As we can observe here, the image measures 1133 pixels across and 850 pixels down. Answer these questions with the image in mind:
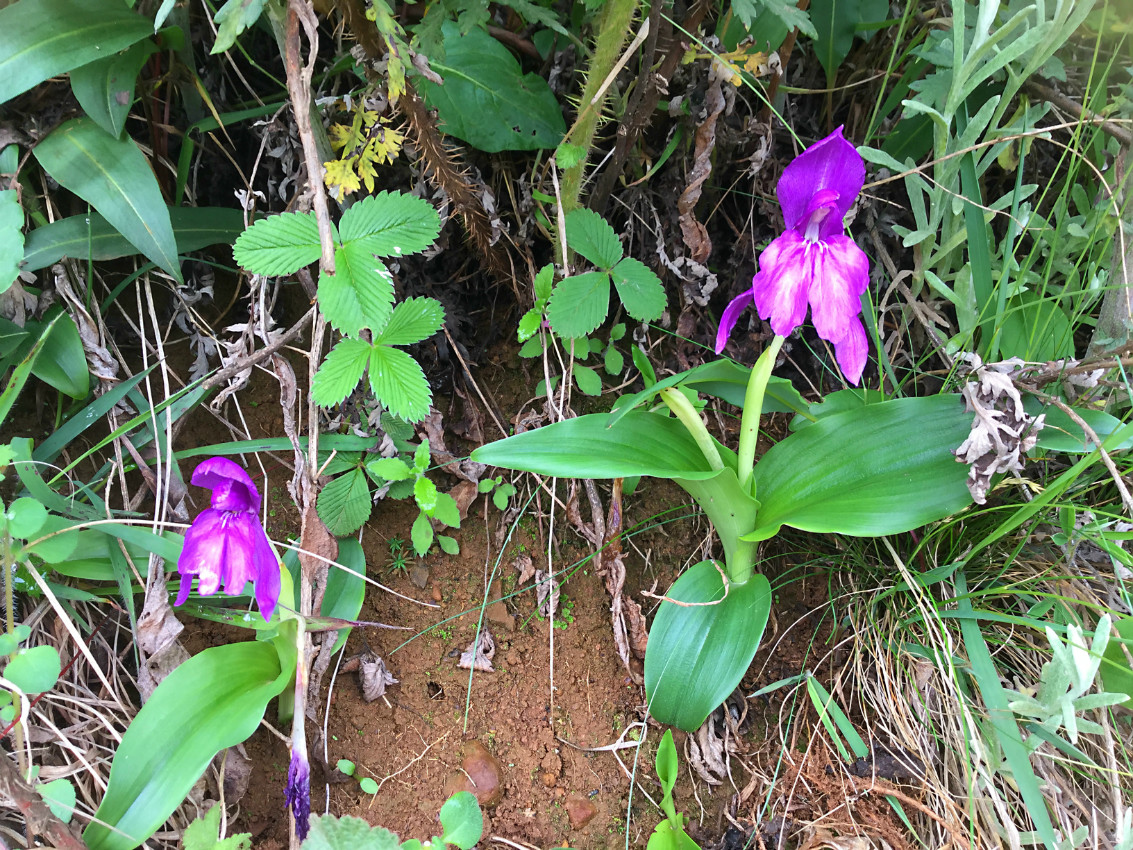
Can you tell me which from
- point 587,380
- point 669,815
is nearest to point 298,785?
point 669,815

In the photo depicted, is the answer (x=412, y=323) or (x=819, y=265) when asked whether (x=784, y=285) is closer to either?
(x=819, y=265)

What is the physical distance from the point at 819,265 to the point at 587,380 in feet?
1.56

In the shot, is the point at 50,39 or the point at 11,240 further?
the point at 50,39

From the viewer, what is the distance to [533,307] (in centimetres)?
143

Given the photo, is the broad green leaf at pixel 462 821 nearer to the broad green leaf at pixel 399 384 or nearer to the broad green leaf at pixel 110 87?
the broad green leaf at pixel 399 384

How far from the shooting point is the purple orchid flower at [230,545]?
40.0 inches

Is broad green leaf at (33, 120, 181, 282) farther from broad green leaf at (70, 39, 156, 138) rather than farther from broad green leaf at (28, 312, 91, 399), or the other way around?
broad green leaf at (28, 312, 91, 399)

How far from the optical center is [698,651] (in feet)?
3.67

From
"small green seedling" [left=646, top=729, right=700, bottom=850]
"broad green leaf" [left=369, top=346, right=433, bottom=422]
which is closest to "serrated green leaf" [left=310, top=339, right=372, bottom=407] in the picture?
"broad green leaf" [left=369, top=346, right=433, bottom=422]

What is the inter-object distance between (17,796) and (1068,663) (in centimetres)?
129

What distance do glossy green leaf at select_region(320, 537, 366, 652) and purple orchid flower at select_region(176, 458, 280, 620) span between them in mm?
156

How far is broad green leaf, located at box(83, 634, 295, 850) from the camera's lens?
3.05ft

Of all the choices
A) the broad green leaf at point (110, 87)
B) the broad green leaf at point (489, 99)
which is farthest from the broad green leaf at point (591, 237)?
the broad green leaf at point (110, 87)

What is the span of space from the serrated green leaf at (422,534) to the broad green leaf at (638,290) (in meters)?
0.51
